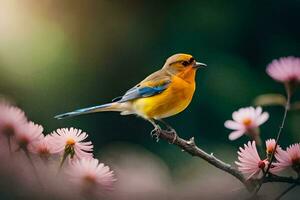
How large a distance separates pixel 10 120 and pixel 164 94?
0.29m

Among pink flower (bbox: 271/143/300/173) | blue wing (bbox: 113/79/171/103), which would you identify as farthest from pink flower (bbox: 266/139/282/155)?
blue wing (bbox: 113/79/171/103)

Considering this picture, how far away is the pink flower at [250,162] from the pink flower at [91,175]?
98mm

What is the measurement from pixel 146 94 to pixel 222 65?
42.1 inches

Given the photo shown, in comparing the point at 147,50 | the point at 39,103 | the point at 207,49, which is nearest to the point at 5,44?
the point at 39,103

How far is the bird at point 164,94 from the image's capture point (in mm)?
613

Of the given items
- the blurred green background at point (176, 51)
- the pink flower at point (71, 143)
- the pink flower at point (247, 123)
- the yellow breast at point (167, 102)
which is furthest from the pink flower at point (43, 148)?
the blurred green background at point (176, 51)

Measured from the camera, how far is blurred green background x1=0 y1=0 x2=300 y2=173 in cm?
152

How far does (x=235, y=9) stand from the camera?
171 centimetres

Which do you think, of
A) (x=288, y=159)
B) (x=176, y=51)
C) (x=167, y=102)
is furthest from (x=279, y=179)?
(x=176, y=51)

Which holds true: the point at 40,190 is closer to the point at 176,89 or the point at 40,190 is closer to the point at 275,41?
the point at 176,89

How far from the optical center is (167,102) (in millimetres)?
621

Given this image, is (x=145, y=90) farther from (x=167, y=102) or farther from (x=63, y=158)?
(x=63, y=158)

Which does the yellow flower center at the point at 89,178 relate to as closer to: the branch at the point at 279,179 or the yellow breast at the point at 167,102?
the branch at the point at 279,179

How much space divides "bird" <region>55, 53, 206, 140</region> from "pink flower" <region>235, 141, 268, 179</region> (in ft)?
0.69
